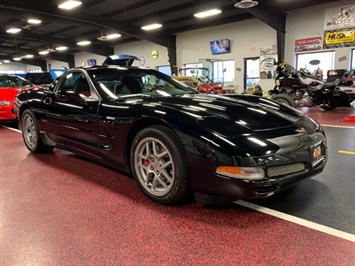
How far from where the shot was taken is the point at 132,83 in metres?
2.98

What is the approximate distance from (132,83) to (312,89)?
658 centimetres

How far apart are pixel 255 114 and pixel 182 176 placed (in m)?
0.76

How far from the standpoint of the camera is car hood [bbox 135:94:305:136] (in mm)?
1896

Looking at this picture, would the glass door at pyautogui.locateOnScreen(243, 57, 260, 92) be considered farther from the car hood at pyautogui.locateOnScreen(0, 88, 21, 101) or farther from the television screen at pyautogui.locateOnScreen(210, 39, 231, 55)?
the car hood at pyautogui.locateOnScreen(0, 88, 21, 101)

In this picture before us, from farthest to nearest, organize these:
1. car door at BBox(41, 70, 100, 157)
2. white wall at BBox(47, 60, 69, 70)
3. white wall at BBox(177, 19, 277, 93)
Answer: white wall at BBox(47, 60, 69, 70)
white wall at BBox(177, 19, 277, 93)
car door at BBox(41, 70, 100, 157)

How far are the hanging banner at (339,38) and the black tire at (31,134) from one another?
436 inches

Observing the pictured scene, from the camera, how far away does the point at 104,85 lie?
276cm

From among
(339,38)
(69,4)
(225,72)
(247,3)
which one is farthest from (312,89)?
(69,4)

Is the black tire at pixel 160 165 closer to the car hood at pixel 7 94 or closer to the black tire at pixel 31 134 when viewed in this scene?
the black tire at pixel 31 134

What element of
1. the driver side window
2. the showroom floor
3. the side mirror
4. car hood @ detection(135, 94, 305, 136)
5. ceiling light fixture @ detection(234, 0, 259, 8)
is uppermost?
ceiling light fixture @ detection(234, 0, 259, 8)

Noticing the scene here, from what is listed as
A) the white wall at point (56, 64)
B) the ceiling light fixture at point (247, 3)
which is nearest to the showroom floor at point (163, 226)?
the ceiling light fixture at point (247, 3)

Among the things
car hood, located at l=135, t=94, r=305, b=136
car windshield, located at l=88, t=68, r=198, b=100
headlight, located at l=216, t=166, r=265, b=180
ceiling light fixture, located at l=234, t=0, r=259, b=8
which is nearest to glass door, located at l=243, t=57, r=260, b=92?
ceiling light fixture, located at l=234, t=0, r=259, b=8

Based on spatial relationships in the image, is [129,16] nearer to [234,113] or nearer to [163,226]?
[234,113]

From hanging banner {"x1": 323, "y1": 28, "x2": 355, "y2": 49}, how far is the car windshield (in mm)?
9963
